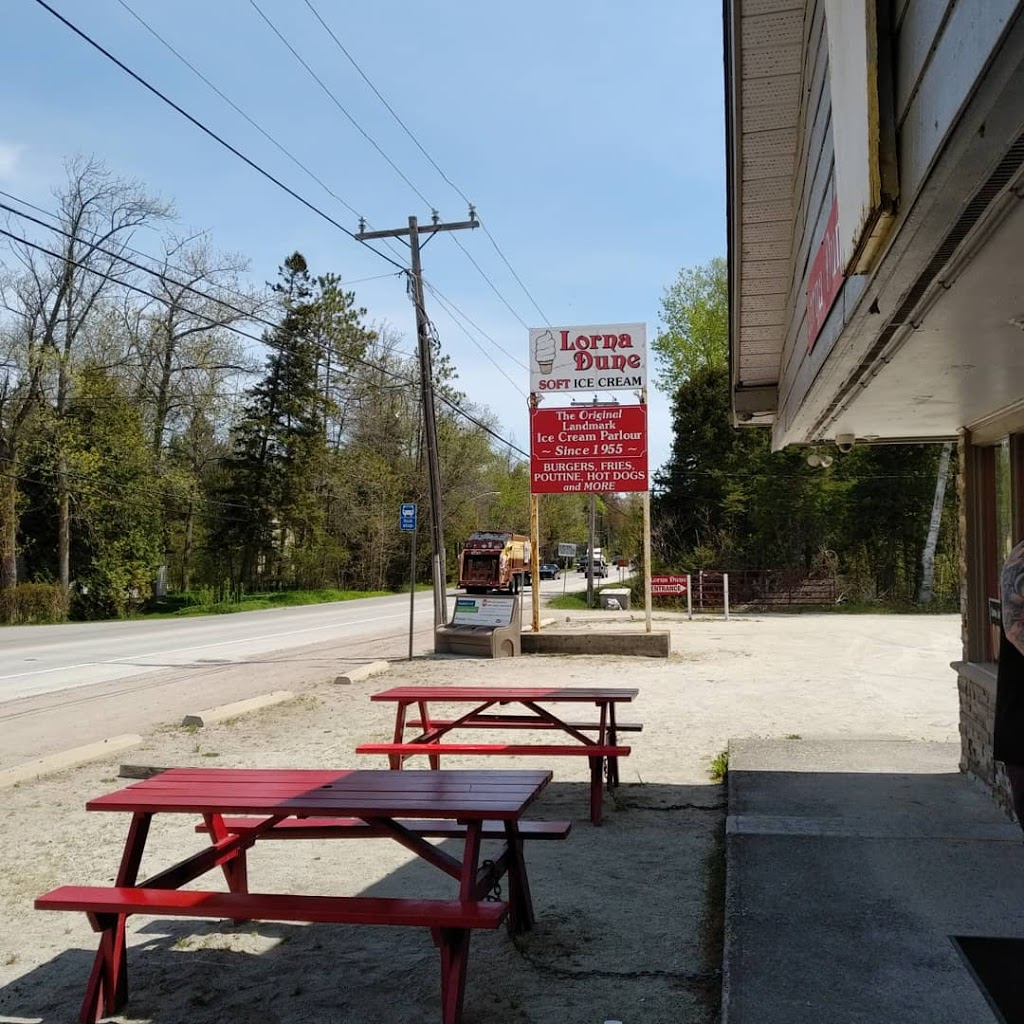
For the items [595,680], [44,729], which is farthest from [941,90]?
[595,680]

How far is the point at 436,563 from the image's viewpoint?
818 inches

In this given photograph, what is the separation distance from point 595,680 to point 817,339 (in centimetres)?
961

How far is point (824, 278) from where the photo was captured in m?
3.98

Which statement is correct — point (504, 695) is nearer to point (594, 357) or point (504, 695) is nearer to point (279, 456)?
point (594, 357)

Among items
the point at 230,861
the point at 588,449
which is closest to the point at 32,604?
the point at 588,449

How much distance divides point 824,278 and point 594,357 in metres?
13.5

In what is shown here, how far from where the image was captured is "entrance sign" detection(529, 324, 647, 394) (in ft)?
56.7

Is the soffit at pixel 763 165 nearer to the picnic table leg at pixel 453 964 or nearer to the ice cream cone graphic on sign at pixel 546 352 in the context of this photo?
the picnic table leg at pixel 453 964

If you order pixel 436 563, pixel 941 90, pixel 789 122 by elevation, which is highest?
pixel 789 122

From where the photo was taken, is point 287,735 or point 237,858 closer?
point 237,858

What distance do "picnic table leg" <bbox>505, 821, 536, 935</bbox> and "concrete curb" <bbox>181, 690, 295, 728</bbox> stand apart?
6.54 m

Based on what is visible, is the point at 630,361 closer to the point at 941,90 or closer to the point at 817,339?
the point at 817,339

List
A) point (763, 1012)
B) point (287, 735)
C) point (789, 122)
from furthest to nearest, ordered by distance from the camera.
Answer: point (287, 735) < point (789, 122) < point (763, 1012)

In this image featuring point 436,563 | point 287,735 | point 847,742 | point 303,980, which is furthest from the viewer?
point 436,563
